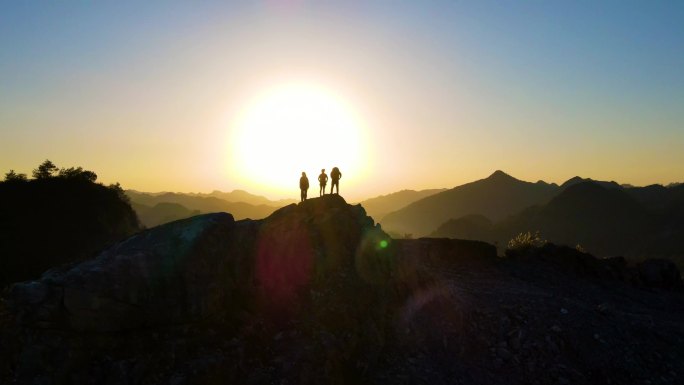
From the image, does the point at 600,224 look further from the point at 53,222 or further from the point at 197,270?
the point at 197,270

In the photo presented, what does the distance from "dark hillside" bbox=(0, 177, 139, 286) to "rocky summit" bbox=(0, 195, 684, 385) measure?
116ft

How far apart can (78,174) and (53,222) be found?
40.0 ft

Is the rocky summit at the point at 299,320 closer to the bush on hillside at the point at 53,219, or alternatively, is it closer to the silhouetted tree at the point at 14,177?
the bush on hillside at the point at 53,219

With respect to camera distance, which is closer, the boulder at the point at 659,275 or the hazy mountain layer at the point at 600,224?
the boulder at the point at 659,275

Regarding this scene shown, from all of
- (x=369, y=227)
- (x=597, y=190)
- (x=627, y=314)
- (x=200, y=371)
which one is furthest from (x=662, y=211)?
(x=200, y=371)

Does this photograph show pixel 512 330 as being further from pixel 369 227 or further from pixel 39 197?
pixel 39 197

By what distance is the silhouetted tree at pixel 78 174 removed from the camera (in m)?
59.1

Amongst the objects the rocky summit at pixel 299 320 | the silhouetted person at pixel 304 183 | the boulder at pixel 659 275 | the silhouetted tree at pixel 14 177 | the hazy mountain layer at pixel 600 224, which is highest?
the silhouetted tree at pixel 14 177

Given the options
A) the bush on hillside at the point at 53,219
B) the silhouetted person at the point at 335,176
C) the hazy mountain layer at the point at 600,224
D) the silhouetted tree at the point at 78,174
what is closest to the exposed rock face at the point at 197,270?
the silhouetted person at the point at 335,176

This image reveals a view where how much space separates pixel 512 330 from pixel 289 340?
801cm

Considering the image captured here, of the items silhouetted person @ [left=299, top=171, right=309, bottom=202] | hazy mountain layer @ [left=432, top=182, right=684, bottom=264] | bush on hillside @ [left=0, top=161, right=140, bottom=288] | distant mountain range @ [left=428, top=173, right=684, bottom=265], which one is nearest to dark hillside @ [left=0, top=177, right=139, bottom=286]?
bush on hillside @ [left=0, top=161, right=140, bottom=288]

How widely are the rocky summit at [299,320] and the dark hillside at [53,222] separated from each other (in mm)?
35463

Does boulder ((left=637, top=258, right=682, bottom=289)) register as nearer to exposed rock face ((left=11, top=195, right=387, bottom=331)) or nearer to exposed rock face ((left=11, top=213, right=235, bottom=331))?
exposed rock face ((left=11, top=195, right=387, bottom=331))

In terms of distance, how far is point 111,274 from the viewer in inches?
459
